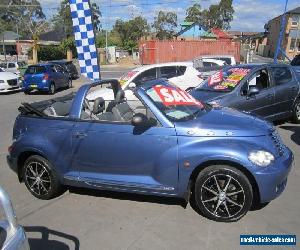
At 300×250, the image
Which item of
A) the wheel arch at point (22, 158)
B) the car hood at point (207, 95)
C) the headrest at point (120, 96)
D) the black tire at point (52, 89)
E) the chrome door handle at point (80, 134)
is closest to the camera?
the chrome door handle at point (80, 134)

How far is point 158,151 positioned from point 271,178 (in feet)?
4.41

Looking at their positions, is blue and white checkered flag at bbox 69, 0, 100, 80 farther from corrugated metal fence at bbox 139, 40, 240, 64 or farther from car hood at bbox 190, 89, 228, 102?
corrugated metal fence at bbox 139, 40, 240, 64

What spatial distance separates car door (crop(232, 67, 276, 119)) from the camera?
8.50 m

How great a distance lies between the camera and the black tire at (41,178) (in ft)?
18.4

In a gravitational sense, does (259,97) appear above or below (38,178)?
above

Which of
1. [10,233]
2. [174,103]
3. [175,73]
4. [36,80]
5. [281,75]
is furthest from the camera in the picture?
[36,80]

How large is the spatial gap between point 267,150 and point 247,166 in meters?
0.33

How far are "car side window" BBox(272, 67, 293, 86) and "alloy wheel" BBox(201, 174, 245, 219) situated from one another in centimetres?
523

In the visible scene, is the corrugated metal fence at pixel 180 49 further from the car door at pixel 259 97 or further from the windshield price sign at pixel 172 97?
the windshield price sign at pixel 172 97

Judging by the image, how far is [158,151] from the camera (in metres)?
4.82

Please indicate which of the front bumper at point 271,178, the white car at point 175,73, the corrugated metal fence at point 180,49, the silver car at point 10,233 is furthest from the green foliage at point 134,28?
the silver car at point 10,233

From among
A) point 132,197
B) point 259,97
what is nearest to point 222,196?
point 132,197

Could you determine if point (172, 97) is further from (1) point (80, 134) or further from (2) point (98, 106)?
(1) point (80, 134)

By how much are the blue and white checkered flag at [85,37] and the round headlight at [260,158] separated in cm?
547
